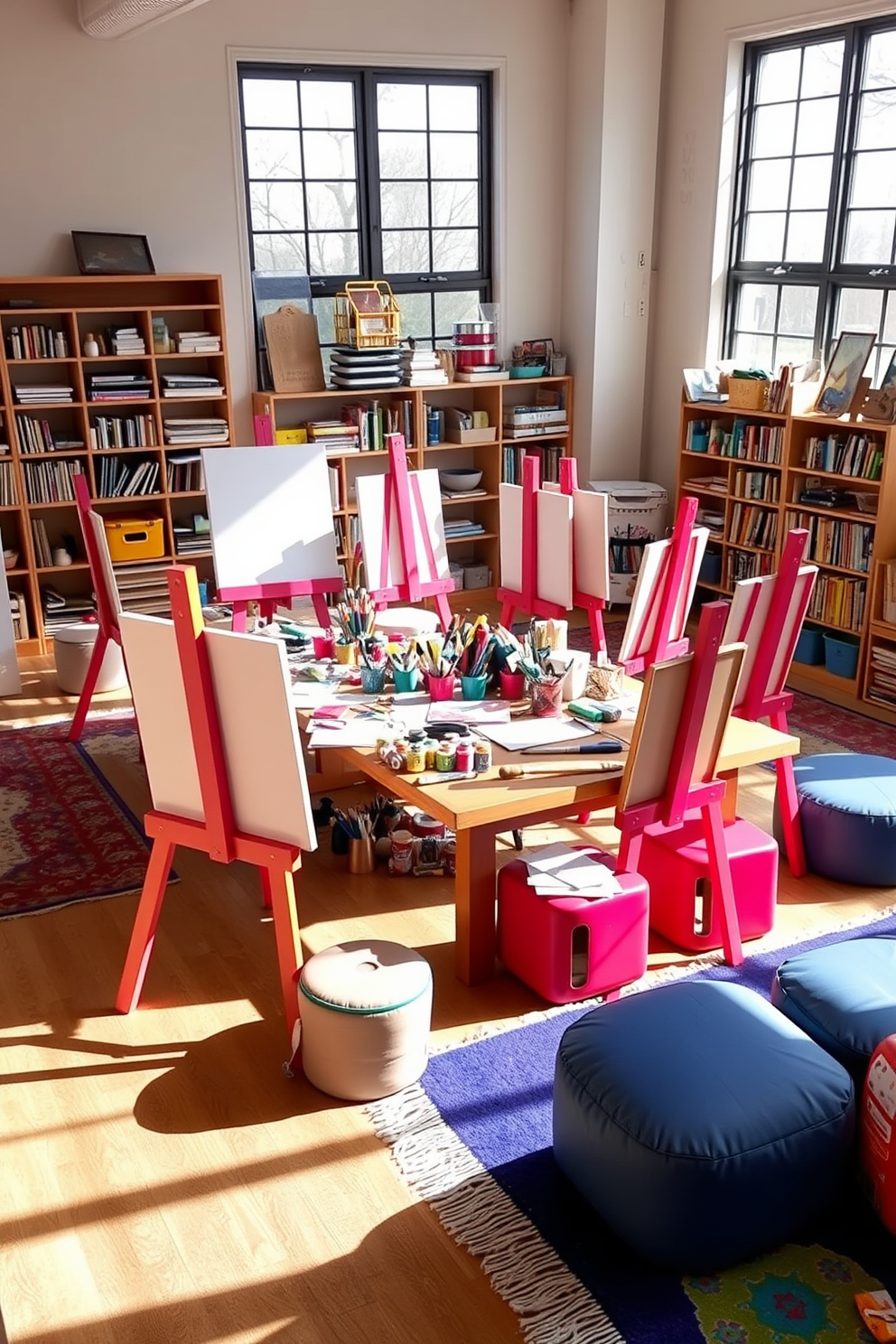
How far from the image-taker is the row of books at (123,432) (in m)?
6.09

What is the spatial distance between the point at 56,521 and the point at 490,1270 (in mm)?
4904

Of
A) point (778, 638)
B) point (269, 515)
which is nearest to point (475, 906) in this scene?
point (778, 638)

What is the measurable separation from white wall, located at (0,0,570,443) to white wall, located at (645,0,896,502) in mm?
727

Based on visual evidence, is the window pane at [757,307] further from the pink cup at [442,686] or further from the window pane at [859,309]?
the pink cup at [442,686]

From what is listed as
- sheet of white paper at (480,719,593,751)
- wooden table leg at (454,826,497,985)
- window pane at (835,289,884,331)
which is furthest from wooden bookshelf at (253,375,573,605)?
wooden table leg at (454,826,497,985)

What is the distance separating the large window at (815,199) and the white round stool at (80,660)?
370 cm

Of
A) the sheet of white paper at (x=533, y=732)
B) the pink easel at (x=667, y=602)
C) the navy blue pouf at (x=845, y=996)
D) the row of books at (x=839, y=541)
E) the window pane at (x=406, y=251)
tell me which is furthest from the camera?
the window pane at (x=406, y=251)

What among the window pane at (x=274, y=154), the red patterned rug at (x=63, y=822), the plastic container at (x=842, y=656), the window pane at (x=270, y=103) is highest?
the window pane at (x=270, y=103)

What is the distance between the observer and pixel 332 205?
6.64 metres

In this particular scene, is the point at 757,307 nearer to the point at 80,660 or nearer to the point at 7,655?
the point at 80,660

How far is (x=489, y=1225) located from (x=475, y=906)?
925 millimetres

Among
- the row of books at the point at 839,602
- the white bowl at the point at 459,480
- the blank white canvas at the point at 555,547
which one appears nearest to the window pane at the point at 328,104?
the white bowl at the point at 459,480

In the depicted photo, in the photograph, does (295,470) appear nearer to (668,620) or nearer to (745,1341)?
(668,620)

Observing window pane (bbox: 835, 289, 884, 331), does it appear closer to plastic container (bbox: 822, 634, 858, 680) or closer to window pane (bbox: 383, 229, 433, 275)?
plastic container (bbox: 822, 634, 858, 680)
